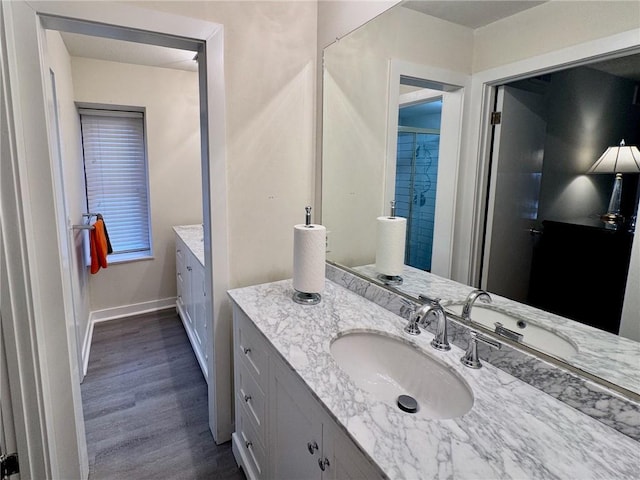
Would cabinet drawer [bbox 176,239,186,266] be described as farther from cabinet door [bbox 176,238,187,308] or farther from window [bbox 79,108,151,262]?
window [bbox 79,108,151,262]

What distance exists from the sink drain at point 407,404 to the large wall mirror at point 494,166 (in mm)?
411

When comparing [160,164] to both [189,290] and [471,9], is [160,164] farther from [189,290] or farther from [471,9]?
[471,9]

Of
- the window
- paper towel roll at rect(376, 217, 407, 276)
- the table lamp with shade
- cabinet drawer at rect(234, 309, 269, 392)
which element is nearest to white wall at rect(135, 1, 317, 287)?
cabinet drawer at rect(234, 309, 269, 392)

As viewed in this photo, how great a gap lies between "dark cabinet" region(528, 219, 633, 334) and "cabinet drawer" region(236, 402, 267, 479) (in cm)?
118

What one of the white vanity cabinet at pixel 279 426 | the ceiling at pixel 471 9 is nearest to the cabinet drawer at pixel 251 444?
the white vanity cabinet at pixel 279 426

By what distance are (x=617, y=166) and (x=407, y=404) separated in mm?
819

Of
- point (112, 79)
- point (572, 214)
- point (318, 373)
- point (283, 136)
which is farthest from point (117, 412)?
point (112, 79)

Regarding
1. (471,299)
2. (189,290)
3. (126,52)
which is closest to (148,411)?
(189,290)

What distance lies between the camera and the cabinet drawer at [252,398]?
1.39 metres

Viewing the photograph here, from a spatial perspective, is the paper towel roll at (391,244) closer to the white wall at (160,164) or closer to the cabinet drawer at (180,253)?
the cabinet drawer at (180,253)

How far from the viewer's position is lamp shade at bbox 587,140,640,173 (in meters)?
0.79

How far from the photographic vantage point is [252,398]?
150cm

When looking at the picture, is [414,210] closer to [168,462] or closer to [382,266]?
[382,266]

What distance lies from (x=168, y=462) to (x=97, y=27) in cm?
197
